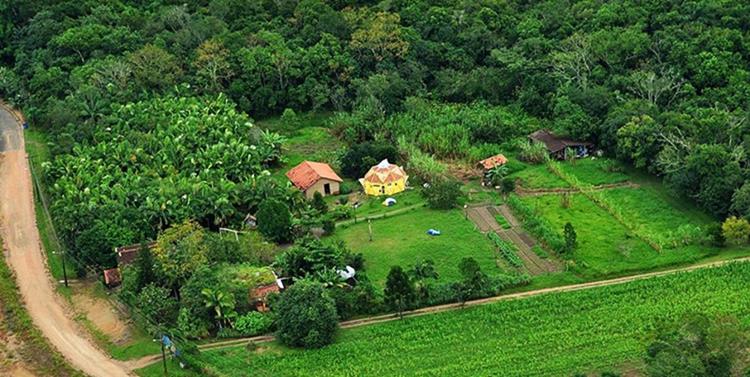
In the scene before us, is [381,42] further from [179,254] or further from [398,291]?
[398,291]

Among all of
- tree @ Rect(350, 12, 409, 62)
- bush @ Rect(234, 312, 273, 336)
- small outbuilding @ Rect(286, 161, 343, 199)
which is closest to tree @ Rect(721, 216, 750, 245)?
small outbuilding @ Rect(286, 161, 343, 199)

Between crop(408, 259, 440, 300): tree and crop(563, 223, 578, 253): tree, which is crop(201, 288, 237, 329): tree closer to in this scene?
crop(408, 259, 440, 300): tree

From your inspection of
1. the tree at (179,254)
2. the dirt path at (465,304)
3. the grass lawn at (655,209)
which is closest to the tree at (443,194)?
the grass lawn at (655,209)

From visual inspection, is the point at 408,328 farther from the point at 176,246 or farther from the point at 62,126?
the point at 62,126

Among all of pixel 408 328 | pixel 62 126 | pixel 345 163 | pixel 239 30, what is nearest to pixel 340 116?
pixel 345 163

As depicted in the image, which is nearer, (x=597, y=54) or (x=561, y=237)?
(x=561, y=237)

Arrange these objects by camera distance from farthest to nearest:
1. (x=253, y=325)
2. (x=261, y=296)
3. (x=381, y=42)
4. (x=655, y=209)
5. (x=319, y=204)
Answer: (x=381, y=42), (x=319, y=204), (x=655, y=209), (x=261, y=296), (x=253, y=325)

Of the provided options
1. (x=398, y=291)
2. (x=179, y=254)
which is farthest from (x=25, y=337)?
(x=398, y=291)
